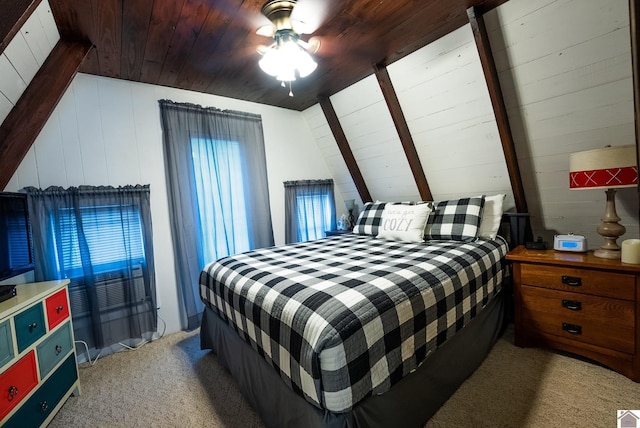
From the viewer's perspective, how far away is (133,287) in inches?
89.2

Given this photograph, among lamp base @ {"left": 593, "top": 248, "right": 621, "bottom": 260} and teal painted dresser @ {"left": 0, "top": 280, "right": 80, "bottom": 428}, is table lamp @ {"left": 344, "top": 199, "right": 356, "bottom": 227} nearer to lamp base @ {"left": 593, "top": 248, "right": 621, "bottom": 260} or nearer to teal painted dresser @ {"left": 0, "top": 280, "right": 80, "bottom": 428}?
lamp base @ {"left": 593, "top": 248, "right": 621, "bottom": 260}

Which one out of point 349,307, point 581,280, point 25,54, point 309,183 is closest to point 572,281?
point 581,280

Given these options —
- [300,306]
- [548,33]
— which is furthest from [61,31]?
[548,33]

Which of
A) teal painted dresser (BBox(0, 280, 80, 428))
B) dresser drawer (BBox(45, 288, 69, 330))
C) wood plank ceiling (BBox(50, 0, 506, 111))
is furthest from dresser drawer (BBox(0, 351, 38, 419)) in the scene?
wood plank ceiling (BBox(50, 0, 506, 111))

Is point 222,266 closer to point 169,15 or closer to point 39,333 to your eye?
point 39,333

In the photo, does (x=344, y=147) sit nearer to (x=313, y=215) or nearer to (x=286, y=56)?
(x=313, y=215)

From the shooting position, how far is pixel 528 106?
1.97 metres

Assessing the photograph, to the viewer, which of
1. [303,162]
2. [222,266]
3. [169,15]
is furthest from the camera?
[303,162]

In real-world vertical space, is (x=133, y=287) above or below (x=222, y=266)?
below

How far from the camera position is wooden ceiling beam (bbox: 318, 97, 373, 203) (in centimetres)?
301

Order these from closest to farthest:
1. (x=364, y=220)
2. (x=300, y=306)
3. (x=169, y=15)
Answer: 1. (x=300, y=306)
2. (x=169, y=15)
3. (x=364, y=220)

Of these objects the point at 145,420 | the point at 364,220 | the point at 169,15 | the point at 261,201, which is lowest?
the point at 145,420

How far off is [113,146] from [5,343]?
157cm

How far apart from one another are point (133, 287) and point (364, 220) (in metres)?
2.20
